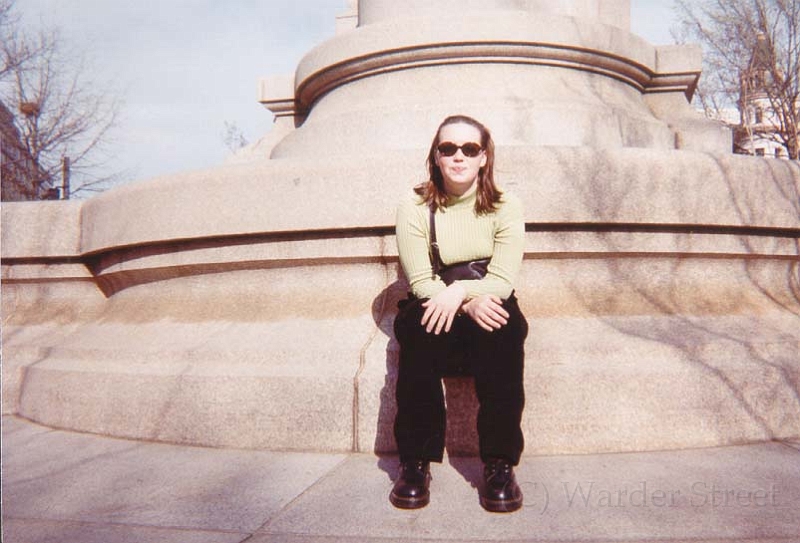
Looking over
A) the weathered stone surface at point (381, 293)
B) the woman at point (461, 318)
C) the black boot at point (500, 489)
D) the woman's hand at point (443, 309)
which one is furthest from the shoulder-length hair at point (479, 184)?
the black boot at point (500, 489)

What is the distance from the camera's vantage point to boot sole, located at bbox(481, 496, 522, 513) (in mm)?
2248

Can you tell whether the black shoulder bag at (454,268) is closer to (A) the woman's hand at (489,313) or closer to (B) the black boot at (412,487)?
(A) the woman's hand at (489,313)

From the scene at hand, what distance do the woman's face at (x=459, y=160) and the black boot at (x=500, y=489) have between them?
1113mm

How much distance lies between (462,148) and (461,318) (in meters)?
0.70

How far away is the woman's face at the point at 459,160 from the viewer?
2652 mm

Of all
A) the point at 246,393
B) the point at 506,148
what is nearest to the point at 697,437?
the point at 506,148

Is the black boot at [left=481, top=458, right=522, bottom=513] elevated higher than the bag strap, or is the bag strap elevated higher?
the bag strap

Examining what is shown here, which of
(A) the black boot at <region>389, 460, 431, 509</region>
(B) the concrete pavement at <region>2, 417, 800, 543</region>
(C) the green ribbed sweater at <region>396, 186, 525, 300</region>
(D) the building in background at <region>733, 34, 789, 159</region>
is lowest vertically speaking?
(B) the concrete pavement at <region>2, 417, 800, 543</region>

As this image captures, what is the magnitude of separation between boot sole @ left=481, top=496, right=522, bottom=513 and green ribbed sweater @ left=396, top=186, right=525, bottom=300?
793 millimetres

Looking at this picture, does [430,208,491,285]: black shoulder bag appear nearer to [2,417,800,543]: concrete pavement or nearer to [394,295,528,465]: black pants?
[394,295,528,465]: black pants

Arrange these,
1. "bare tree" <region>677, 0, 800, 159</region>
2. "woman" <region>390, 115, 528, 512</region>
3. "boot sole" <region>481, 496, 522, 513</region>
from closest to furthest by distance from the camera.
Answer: "boot sole" <region>481, 496, 522, 513</region> → "woman" <region>390, 115, 528, 512</region> → "bare tree" <region>677, 0, 800, 159</region>

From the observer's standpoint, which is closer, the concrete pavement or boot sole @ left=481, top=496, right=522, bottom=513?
the concrete pavement

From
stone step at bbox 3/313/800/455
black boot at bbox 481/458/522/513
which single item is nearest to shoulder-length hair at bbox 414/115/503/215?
stone step at bbox 3/313/800/455

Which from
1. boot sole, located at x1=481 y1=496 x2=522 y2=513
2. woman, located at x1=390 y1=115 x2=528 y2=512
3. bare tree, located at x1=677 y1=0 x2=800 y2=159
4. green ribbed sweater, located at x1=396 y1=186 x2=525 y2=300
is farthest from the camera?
bare tree, located at x1=677 y1=0 x2=800 y2=159
